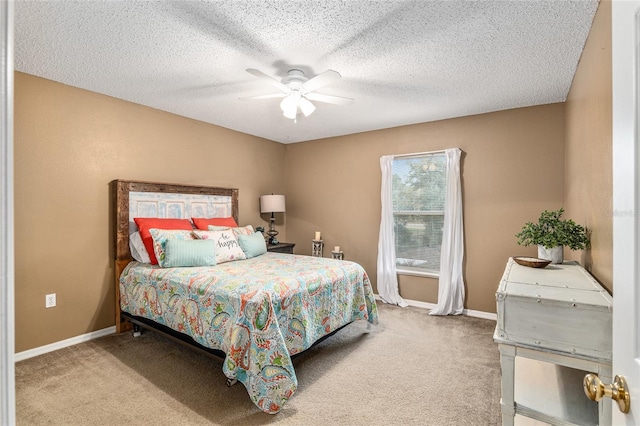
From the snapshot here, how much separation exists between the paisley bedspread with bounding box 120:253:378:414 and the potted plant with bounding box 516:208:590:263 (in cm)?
158

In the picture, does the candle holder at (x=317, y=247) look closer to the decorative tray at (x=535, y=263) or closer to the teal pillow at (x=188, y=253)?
the teal pillow at (x=188, y=253)

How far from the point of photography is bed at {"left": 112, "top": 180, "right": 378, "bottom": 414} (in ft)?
6.81

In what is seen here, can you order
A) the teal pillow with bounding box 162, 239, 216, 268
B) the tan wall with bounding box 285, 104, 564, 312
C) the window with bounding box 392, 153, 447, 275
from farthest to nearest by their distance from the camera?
the window with bounding box 392, 153, 447, 275, the tan wall with bounding box 285, 104, 564, 312, the teal pillow with bounding box 162, 239, 216, 268

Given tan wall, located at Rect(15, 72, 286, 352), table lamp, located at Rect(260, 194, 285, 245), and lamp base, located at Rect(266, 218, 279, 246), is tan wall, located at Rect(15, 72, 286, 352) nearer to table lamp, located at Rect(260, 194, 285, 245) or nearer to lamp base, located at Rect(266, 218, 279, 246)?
table lamp, located at Rect(260, 194, 285, 245)

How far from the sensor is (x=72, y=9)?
6.16ft

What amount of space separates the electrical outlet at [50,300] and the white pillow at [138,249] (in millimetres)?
727

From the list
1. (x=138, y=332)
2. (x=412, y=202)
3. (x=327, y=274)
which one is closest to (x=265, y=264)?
(x=327, y=274)

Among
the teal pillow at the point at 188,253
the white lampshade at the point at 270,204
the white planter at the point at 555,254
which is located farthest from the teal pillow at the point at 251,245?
the white planter at the point at 555,254

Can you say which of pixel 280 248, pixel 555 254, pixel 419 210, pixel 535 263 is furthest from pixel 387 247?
pixel 535 263

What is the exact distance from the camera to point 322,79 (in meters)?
2.42

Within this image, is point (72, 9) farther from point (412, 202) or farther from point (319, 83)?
point (412, 202)

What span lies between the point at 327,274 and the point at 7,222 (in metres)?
2.46

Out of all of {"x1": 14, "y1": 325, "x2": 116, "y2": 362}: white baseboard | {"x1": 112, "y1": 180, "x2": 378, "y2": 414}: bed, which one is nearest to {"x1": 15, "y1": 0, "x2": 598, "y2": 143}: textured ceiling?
{"x1": 112, "y1": 180, "x2": 378, "y2": 414}: bed

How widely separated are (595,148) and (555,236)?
1.98 ft
